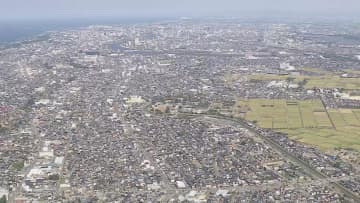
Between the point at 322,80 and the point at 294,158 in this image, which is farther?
the point at 322,80

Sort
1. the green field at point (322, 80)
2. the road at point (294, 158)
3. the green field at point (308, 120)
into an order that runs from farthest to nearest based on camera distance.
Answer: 1. the green field at point (322, 80)
2. the green field at point (308, 120)
3. the road at point (294, 158)

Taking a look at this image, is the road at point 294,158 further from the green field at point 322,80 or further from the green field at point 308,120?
the green field at point 322,80

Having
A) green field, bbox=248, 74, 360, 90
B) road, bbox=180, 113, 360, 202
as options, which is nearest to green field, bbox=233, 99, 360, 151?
road, bbox=180, 113, 360, 202

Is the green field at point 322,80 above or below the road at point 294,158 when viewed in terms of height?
below

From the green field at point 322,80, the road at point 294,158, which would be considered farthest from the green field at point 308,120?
the green field at point 322,80

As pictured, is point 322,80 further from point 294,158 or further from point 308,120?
point 294,158

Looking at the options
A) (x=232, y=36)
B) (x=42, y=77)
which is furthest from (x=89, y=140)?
(x=232, y=36)

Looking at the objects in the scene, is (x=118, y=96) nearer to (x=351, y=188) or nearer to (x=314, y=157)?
(x=314, y=157)

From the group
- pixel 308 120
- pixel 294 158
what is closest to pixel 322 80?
pixel 308 120

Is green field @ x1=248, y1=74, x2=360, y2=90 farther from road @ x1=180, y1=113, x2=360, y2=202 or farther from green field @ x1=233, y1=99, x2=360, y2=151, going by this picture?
road @ x1=180, y1=113, x2=360, y2=202
